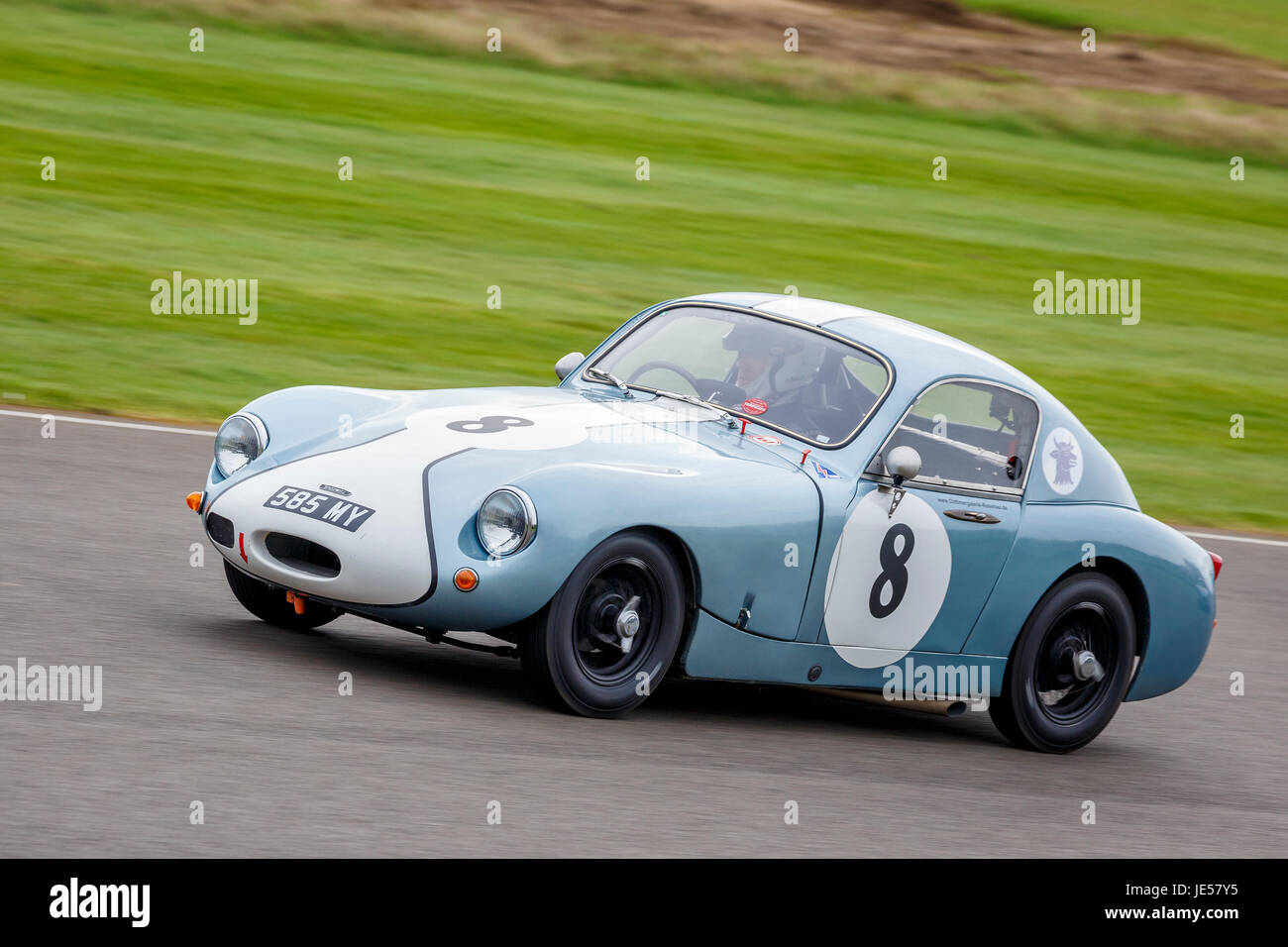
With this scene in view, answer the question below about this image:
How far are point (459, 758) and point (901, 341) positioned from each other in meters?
2.72

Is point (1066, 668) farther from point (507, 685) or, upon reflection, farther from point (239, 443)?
point (239, 443)

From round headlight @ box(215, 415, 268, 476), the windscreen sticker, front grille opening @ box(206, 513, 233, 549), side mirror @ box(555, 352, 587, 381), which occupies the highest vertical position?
side mirror @ box(555, 352, 587, 381)

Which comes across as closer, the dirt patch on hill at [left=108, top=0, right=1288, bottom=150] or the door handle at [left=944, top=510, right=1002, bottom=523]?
the door handle at [left=944, top=510, right=1002, bottom=523]

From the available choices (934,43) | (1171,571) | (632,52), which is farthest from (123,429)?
(934,43)

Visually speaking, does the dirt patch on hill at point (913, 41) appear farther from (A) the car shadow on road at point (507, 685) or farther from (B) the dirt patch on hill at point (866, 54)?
(A) the car shadow on road at point (507, 685)

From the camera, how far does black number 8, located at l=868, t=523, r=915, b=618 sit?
6656 mm

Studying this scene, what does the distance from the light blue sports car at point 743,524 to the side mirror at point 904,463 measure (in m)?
0.02

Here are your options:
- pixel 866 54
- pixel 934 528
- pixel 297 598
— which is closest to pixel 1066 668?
pixel 934 528

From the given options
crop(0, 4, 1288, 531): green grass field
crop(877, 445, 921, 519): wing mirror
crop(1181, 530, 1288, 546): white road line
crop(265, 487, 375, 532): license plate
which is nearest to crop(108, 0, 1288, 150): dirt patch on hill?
crop(0, 4, 1288, 531): green grass field

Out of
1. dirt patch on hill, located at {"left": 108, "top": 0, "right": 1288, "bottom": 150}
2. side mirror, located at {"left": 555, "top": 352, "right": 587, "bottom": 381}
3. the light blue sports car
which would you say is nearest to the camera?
the light blue sports car

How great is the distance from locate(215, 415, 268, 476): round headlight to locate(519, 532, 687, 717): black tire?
1368mm

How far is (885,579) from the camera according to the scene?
6.67 meters

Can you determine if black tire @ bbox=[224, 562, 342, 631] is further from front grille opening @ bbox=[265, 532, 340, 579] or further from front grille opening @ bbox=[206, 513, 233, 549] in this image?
front grille opening @ bbox=[265, 532, 340, 579]

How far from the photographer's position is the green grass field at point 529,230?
1303cm
